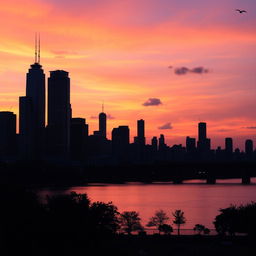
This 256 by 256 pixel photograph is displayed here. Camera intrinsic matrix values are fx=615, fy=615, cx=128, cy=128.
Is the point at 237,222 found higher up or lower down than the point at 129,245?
higher up

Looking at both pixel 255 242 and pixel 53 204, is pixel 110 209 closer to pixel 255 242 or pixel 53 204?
pixel 53 204

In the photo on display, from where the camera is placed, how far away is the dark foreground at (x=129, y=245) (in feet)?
124

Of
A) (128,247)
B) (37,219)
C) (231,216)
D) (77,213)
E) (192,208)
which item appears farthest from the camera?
(192,208)

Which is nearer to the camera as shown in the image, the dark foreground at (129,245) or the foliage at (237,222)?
the dark foreground at (129,245)

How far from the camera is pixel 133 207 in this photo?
126 meters

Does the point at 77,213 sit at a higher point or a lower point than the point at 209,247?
higher

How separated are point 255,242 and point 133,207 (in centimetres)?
6738

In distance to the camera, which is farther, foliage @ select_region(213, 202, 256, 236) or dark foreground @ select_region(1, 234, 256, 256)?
foliage @ select_region(213, 202, 256, 236)

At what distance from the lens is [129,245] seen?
57.2 m

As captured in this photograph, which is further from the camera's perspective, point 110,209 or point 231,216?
point 231,216

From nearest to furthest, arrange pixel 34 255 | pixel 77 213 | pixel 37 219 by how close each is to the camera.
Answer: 1. pixel 34 255
2. pixel 37 219
3. pixel 77 213

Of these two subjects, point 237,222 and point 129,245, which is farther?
point 237,222

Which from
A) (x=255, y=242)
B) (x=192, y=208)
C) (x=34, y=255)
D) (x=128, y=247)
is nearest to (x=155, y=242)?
(x=128, y=247)

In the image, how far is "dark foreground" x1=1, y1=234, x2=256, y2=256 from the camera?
37.8 metres
